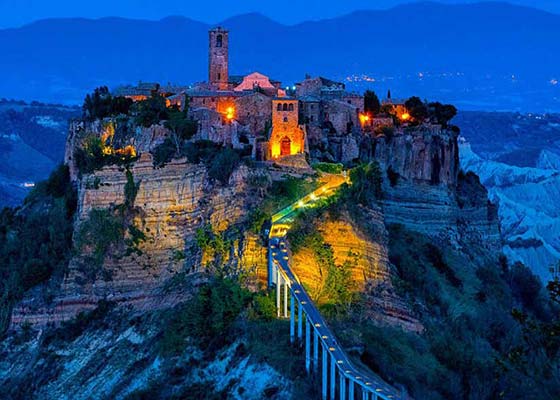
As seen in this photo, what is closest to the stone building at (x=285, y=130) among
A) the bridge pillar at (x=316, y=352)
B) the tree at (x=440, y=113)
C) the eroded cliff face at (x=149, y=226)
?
the eroded cliff face at (x=149, y=226)

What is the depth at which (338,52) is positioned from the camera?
13225 cm

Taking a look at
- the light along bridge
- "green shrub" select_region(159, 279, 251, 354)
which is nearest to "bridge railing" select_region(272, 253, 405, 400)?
the light along bridge

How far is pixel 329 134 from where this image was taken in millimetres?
43031

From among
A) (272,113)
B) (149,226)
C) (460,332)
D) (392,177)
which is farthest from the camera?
(392,177)

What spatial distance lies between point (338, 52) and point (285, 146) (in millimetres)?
94013

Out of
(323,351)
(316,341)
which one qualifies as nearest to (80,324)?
(316,341)

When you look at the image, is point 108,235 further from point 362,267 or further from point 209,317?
point 362,267

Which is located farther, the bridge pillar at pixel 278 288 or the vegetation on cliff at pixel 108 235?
the vegetation on cliff at pixel 108 235

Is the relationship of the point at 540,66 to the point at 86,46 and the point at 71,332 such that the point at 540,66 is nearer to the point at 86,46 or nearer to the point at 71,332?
the point at 86,46

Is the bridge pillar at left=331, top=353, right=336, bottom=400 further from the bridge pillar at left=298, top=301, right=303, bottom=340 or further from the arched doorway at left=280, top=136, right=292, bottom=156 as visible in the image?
the arched doorway at left=280, top=136, right=292, bottom=156

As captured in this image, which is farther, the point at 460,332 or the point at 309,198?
the point at 460,332

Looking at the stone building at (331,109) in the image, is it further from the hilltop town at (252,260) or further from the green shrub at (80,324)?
the green shrub at (80,324)

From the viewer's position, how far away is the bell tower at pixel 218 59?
4403cm

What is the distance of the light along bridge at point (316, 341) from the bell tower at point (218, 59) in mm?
11937
